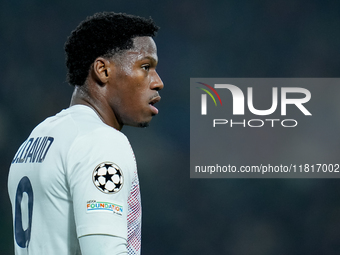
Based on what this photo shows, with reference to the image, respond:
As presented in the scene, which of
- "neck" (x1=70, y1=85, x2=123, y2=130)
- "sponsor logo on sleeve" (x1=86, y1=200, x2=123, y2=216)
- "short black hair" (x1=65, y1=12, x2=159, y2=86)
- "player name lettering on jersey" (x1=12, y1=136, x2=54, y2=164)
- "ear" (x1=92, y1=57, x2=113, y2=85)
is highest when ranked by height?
"short black hair" (x1=65, y1=12, x2=159, y2=86)

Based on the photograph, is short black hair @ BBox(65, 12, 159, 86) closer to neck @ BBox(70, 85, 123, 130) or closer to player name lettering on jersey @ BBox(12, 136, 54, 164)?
neck @ BBox(70, 85, 123, 130)

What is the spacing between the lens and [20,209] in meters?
0.94

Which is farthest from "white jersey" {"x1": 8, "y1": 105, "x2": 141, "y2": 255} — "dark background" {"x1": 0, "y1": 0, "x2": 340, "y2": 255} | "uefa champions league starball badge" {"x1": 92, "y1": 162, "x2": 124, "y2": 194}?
"dark background" {"x1": 0, "y1": 0, "x2": 340, "y2": 255}

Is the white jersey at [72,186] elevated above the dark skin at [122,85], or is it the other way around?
the dark skin at [122,85]

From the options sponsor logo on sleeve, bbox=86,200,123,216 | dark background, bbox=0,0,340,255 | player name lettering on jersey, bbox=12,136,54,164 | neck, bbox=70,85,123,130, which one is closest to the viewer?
sponsor logo on sleeve, bbox=86,200,123,216

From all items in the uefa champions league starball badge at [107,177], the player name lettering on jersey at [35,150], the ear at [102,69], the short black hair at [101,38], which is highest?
the short black hair at [101,38]

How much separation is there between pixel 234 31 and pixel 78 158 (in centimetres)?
361

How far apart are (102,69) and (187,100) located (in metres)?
3.16

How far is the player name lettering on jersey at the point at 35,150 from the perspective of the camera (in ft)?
2.93

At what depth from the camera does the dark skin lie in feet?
3.53

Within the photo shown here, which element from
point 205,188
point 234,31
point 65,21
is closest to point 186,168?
point 205,188

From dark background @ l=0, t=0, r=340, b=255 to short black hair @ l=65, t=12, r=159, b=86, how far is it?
2976 mm

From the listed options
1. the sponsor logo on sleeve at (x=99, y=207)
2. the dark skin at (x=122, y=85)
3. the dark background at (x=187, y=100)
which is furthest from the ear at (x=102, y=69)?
the dark background at (x=187, y=100)

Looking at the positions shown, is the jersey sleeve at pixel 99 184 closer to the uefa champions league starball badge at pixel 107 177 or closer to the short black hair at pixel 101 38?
the uefa champions league starball badge at pixel 107 177
